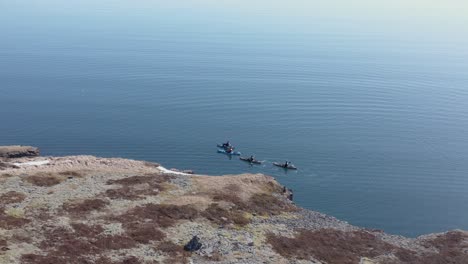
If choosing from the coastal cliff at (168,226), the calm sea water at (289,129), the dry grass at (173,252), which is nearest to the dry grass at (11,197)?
the coastal cliff at (168,226)

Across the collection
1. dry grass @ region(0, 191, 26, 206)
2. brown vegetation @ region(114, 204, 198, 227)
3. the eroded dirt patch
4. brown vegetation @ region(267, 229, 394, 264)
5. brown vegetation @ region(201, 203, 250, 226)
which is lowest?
brown vegetation @ region(267, 229, 394, 264)

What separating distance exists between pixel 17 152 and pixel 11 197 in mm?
51025

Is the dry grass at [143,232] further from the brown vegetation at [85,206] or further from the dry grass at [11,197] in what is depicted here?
the dry grass at [11,197]

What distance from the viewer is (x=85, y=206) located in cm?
5369

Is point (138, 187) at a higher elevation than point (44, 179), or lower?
lower

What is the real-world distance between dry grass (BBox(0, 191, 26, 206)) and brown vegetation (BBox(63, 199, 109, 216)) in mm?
5107

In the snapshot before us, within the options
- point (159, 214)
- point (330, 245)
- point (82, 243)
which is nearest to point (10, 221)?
point (82, 243)

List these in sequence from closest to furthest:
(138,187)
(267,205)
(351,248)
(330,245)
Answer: (330,245), (351,248), (138,187), (267,205)

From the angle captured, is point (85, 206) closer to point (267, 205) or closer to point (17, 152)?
point (267, 205)

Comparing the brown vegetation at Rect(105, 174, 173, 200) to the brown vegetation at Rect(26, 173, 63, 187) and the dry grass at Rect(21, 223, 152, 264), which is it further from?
the dry grass at Rect(21, 223, 152, 264)

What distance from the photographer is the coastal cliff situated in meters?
44.9

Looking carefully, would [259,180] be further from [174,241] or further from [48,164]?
[48,164]

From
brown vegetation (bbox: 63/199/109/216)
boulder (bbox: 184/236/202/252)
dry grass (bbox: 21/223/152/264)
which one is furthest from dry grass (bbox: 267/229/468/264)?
brown vegetation (bbox: 63/199/109/216)

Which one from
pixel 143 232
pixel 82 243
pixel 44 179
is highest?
pixel 44 179
